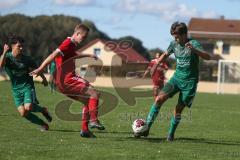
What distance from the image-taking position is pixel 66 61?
11328 mm

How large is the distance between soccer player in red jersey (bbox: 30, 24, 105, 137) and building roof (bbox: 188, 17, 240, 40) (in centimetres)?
7211

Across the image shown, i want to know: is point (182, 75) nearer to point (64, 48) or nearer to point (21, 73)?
point (64, 48)

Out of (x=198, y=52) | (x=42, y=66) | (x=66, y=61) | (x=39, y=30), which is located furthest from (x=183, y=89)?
(x=39, y=30)

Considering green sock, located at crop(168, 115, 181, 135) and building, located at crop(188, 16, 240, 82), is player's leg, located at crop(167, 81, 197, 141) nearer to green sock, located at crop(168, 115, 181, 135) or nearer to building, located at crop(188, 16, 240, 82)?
green sock, located at crop(168, 115, 181, 135)

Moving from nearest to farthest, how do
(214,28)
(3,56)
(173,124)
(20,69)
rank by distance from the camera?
1. (3,56)
2. (173,124)
3. (20,69)
4. (214,28)

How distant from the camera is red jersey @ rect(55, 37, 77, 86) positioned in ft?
36.6

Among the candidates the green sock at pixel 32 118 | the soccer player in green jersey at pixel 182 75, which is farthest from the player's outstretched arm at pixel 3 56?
the soccer player in green jersey at pixel 182 75

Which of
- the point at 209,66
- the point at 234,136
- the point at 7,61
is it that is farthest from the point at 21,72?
the point at 209,66

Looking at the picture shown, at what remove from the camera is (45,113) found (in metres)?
13.3

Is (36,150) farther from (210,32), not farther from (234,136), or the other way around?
(210,32)

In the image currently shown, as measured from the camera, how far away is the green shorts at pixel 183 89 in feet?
37.7

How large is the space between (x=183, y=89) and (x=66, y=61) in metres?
2.22

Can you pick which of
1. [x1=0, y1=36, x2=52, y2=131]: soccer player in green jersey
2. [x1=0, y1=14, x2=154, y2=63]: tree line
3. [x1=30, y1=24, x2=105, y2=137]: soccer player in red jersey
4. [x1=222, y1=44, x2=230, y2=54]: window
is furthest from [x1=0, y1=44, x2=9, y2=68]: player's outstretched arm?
[x1=222, y1=44, x2=230, y2=54]: window

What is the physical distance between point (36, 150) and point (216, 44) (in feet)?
251
